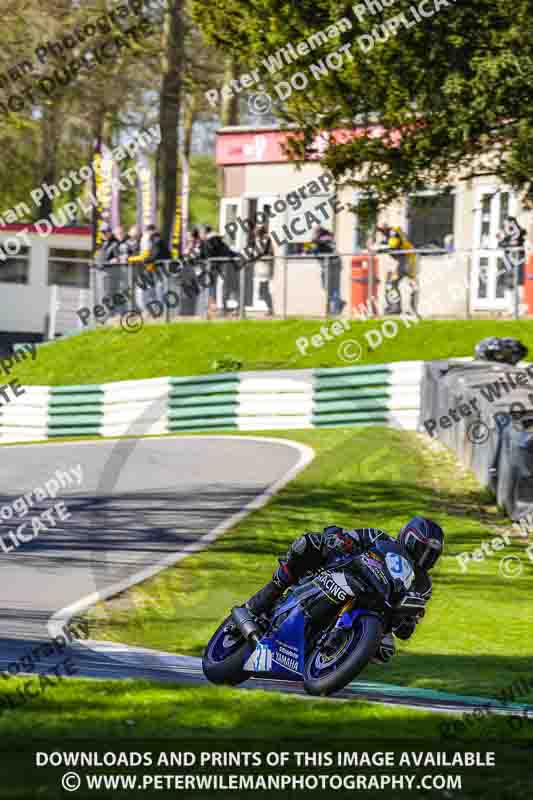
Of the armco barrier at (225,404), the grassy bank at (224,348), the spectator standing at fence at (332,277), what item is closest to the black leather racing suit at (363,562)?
the armco barrier at (225,404)

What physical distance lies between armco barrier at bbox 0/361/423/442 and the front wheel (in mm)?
15254

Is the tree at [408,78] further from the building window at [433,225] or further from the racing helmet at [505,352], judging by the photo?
the building window at [433,225]

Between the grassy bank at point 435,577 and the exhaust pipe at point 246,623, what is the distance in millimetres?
1104

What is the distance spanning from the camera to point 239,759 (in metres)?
5.69

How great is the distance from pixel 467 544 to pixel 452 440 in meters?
5.23

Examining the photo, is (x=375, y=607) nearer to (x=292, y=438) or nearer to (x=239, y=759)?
(x=239, y=759)

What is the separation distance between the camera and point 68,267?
138 ft

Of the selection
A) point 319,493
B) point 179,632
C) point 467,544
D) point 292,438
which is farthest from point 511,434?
point 292,438

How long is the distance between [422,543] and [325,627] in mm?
706

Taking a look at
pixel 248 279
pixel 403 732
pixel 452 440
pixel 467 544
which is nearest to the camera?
pixel 403 732

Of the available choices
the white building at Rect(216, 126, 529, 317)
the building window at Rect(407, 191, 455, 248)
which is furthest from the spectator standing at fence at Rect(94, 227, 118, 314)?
the building window at Rect(407, 191, 455, 248)

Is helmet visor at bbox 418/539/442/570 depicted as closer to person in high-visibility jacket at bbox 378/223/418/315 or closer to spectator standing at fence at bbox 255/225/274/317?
person in high-visibility jacket at bbox 378/223/418/315

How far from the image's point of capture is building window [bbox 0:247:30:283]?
40.8 m

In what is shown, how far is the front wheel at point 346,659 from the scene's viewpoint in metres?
7.05
